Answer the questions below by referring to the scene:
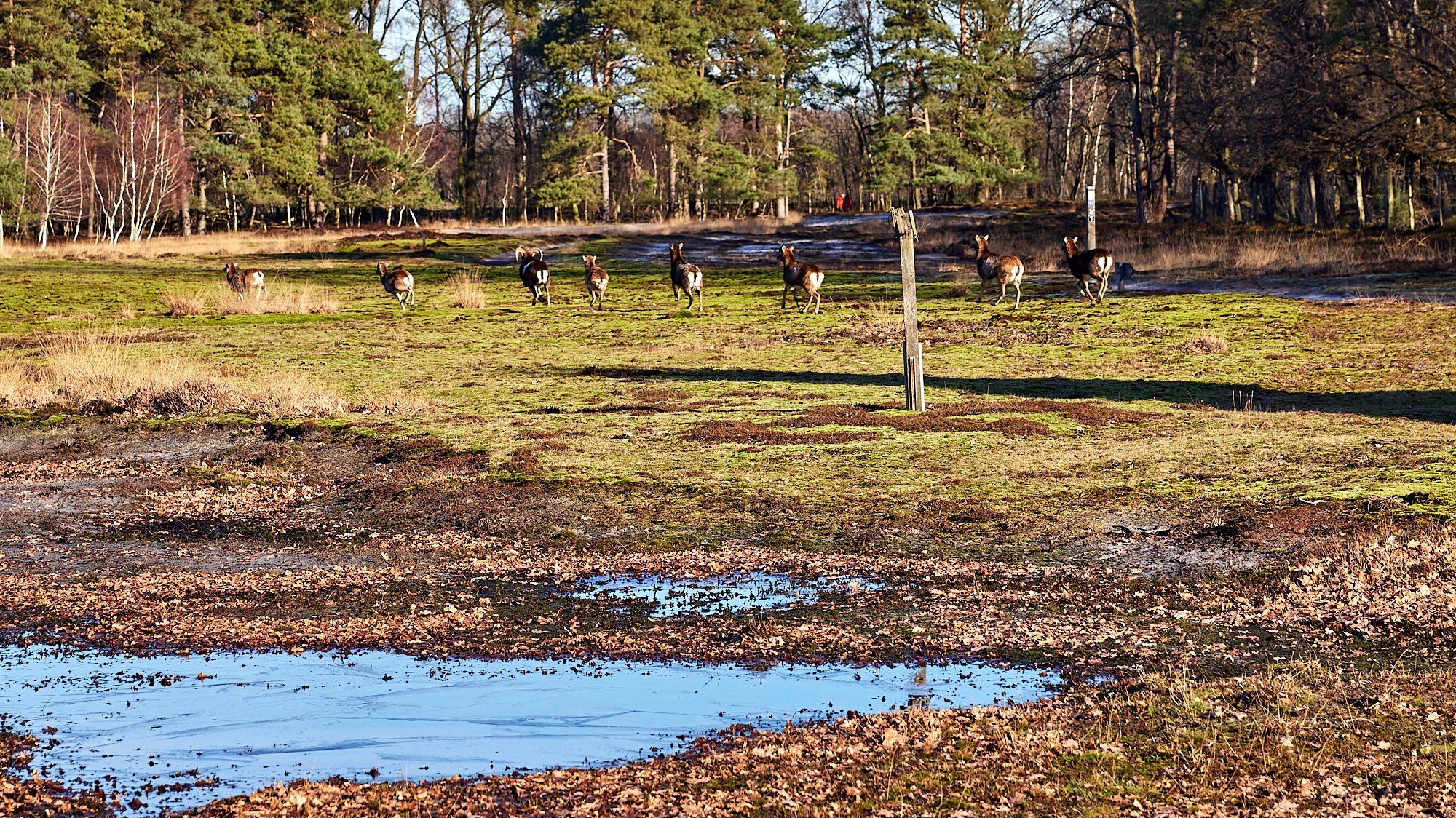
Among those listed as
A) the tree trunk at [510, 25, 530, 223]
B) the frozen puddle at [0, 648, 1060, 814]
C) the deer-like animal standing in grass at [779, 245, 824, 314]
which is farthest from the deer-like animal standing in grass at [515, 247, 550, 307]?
the tree trunk at [510, 25, 530, 223]

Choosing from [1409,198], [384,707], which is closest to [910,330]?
[384,707]

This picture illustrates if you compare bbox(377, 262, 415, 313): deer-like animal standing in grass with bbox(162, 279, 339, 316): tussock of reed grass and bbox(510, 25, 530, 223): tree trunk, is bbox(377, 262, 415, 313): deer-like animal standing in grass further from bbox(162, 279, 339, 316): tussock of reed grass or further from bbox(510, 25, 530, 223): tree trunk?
bbox(510, 25, 530, 223): tree trunk

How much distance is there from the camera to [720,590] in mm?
9047

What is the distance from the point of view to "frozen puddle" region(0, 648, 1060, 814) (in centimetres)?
589

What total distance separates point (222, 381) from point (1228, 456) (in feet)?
41.3

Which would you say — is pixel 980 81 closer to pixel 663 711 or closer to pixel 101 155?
pixel 101 155

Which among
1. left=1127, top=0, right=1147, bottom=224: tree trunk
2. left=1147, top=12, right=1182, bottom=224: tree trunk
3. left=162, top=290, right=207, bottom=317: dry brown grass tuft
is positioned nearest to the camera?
left=162, top=290, right=207, bottom=317: dry brown grass tuft

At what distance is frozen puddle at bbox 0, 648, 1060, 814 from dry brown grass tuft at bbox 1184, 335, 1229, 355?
14.8 meters

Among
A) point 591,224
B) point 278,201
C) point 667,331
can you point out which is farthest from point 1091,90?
point 667,331

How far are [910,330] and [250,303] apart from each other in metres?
19.7

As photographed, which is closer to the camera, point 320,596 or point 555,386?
point 320,596

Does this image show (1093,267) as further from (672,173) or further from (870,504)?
(672,173)

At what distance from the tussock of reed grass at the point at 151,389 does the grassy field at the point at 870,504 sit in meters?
0.06

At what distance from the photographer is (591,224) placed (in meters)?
75.6
